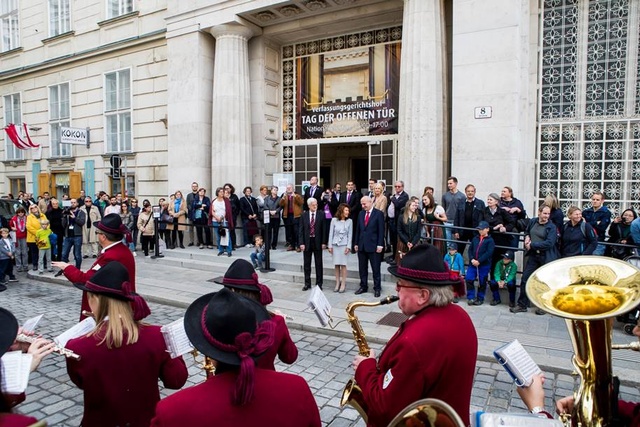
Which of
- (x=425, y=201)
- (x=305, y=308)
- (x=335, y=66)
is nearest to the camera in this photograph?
(x=305, y=308)

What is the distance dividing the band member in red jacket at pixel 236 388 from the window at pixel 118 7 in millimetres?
18967

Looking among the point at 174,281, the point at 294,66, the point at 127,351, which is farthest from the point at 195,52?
the point at 127,351

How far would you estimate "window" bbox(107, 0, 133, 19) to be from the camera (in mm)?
17312

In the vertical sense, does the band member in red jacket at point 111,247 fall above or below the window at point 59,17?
below

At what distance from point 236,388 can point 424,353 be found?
3.28 ft

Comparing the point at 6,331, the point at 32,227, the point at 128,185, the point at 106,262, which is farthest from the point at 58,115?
the point at 6,331

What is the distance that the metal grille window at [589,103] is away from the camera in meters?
9.79

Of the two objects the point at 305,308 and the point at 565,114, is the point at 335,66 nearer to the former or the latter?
the point at 565,114

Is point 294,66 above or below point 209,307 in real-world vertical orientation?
above

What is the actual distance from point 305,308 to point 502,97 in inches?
261

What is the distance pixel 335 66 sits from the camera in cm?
1456

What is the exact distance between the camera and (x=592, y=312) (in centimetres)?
224

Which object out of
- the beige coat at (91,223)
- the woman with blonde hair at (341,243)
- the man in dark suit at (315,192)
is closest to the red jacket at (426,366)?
the woman with blonde hair at (341,243)

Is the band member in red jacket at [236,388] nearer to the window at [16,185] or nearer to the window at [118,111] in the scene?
the window at [118,111]
